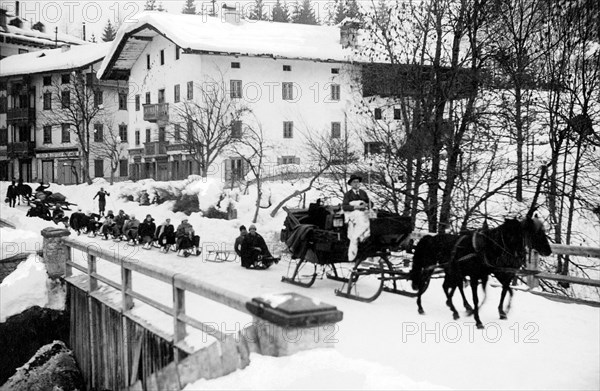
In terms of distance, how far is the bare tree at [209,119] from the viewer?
4134cm

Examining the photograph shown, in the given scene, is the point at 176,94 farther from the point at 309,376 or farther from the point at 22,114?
the point at 309,376

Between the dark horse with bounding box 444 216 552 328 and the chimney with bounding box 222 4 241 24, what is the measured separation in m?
42.6

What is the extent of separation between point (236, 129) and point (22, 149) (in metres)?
31.2

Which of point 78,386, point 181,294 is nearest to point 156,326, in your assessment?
point 181,294

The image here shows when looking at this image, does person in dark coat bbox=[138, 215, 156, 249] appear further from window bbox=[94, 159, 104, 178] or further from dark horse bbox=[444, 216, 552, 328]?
window bbox=[94, 159, 104, 178]

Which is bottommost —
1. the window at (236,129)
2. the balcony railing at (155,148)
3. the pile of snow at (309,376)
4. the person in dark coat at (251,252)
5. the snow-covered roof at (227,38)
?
the person in dark coat at (251,252)

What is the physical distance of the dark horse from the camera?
9148 millimetres

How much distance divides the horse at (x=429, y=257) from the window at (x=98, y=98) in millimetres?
50624

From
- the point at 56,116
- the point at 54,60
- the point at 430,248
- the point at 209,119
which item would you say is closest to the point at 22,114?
the point at 56,116

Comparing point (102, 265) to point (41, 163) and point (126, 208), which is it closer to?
point (126, 208)

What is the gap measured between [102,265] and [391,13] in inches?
536

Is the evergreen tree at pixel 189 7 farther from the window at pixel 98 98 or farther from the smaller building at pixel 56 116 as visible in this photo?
the window at pixel 98 98

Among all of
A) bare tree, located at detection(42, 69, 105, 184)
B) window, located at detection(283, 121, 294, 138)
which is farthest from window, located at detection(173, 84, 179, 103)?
bare tree, located at detection(42, 69, 105, 184)

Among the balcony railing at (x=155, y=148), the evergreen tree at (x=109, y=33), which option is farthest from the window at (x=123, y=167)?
the evergreen tree at (x=109, y=33)
